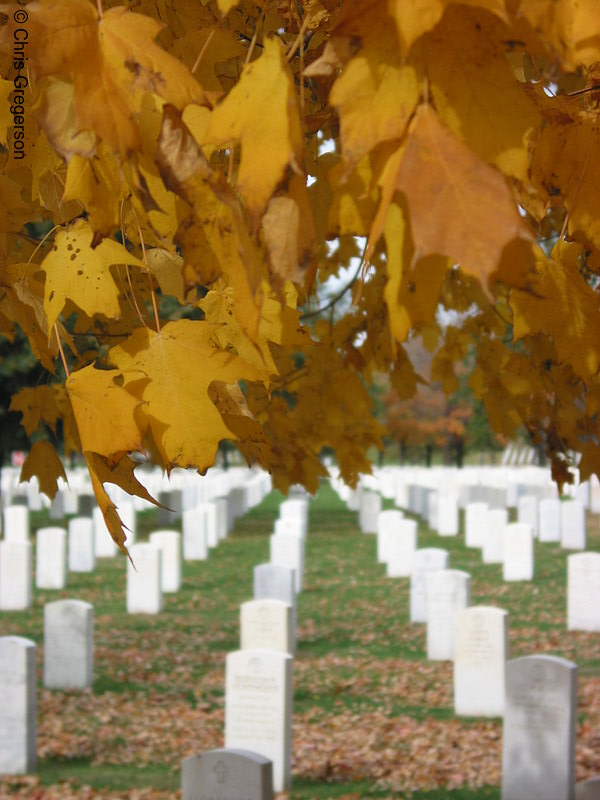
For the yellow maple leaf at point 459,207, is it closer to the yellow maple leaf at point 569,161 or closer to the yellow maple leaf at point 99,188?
the yellow maple leaf at point 99,188

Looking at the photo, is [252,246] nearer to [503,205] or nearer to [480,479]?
[503,205]

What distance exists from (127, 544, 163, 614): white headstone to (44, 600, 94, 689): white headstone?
423cm

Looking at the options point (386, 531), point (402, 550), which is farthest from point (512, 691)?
point (386, 531)

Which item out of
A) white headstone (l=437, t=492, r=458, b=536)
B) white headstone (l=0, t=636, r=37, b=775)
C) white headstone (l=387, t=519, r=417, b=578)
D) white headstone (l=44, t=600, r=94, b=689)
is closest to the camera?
white headstone (l=0, t=636, r=37, b=775)

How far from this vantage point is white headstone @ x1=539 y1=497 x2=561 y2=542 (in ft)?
72.8

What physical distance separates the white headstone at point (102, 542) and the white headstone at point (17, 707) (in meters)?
12.0

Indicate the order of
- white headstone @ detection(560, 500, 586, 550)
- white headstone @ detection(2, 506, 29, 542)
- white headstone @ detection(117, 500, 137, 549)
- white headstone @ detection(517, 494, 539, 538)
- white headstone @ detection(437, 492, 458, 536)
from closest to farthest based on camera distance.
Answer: white headstone @ detection(2, 506, 29, 542) → white headstone @ detection(560, 500, 586, 550) → white headstone @ detection(117, 500, 137, 549) → white headstone @ detection(517, 494, 539, 538) → white headstone @ detection(437, 492, 458, 536)

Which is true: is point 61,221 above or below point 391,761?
above

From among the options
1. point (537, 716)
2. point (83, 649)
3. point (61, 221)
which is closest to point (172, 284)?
point (61, 221)

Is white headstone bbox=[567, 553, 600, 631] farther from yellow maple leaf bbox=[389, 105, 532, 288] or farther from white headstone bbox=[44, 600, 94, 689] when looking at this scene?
yellow maple leaf bbox=[389, 105, 532, 288]

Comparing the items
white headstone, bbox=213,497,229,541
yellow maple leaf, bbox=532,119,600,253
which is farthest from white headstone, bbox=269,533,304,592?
yellow maple leaf, bbox=532,119,600,253

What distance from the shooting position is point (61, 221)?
195 centimetres

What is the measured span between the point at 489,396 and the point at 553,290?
107 inches

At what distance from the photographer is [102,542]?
20781 mm
